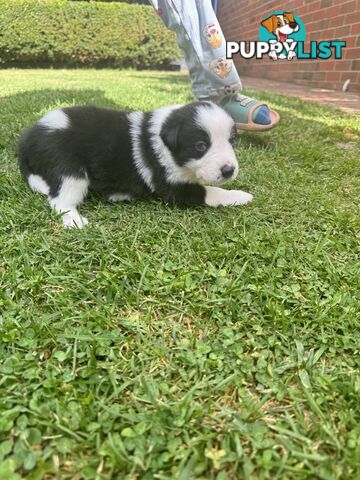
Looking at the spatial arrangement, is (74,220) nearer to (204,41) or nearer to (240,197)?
(240,197)

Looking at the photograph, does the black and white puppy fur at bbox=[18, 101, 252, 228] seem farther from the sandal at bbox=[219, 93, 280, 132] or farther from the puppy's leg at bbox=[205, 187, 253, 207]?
the sandal at bbox=[219, 93, 280, 132]

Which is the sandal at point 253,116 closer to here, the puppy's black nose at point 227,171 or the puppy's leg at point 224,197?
the puppy's leg at point 224,197

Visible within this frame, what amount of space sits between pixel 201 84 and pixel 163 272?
334 cm

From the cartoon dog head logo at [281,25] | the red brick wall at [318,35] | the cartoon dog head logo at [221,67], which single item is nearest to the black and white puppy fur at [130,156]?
the cartoon dog head logo at [221,67]

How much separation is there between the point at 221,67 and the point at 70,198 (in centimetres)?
264

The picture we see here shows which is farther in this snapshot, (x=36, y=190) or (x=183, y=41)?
(x=183, y=41)

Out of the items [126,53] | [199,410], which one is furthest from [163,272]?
[126,53]

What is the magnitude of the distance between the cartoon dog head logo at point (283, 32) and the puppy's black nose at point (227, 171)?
853 centimetres

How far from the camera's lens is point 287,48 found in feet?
32.6

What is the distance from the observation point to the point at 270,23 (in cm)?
1086

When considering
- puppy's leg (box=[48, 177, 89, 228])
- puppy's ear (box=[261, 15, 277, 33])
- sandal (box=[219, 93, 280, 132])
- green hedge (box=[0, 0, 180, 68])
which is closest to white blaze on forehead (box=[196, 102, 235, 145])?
puppy's leg (box=[48, 177, 89, 228])

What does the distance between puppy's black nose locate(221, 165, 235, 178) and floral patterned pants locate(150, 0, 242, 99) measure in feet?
7.82

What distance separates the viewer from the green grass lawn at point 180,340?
126cm

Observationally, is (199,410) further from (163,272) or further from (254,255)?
(254,255)
